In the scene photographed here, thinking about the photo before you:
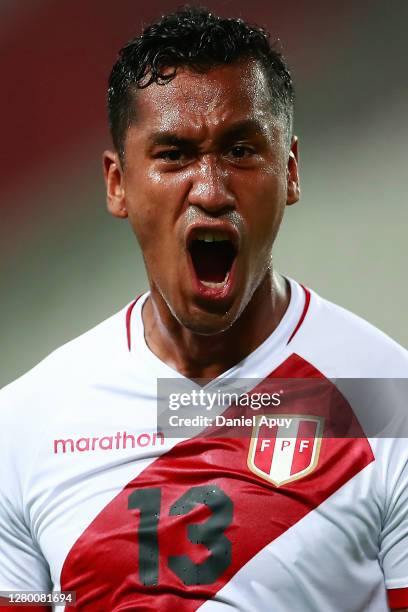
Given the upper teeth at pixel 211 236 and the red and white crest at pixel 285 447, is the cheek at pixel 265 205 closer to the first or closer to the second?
the upper teeth at pixel 211 236

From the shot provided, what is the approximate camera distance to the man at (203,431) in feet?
3.84

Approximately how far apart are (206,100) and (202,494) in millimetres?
455

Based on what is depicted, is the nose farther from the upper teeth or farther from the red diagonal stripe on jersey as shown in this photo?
the red diagonal stripe on jersey

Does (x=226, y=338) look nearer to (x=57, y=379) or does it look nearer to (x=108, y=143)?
(x=57, y=379)

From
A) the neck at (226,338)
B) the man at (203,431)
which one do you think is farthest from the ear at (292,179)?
the neck at (226,338)

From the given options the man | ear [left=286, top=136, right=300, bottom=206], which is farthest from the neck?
ear [left=286, top=136, right=300, bottom=206]

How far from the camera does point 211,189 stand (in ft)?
3.79

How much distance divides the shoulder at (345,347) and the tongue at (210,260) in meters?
0.12

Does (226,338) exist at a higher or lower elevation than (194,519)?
higher

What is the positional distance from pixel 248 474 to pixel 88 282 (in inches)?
49.3

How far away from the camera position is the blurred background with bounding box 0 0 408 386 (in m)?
2.23

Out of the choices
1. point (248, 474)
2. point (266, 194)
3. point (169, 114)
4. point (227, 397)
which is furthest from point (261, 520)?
point (169, 114)

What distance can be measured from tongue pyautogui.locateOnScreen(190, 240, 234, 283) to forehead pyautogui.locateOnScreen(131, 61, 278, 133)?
0.50ft

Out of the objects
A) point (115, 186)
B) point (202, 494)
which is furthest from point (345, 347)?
point (115, 186)
